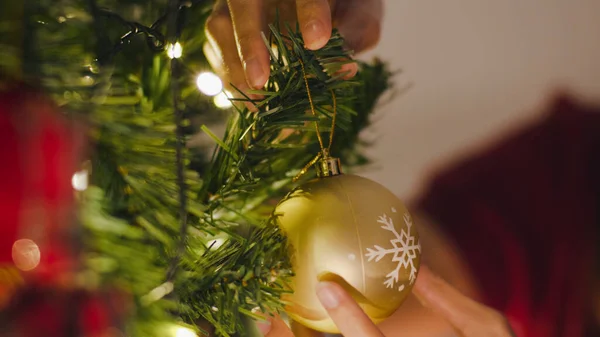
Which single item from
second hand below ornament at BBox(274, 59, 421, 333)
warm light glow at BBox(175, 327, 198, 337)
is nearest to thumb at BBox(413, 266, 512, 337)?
second hand below ornament at BBox(274, 59, 421, 333)

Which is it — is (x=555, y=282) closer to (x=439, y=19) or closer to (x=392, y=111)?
(x=392, y=111)

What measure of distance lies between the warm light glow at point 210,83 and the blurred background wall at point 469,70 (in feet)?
2.23

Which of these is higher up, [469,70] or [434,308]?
[469,70]

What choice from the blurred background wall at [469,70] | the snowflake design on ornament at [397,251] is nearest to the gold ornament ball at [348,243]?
the snowflake design on ornament at [397,251]

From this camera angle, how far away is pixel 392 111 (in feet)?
3.37

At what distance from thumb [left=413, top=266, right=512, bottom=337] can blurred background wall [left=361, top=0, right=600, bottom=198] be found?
0.50 meters

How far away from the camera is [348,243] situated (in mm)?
305

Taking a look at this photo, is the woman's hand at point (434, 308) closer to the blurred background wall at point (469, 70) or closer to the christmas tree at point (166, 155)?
the christmas tree at point (166, 155)

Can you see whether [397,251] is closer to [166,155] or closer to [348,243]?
[348,243]

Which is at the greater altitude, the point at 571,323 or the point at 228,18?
the point at 228,18

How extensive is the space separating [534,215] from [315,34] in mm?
821

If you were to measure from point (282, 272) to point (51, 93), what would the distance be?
0.17m

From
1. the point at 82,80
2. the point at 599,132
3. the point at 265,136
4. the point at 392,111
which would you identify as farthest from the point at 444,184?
the point at 82,80

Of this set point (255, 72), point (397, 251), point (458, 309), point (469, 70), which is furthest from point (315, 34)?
point (469, 70)
